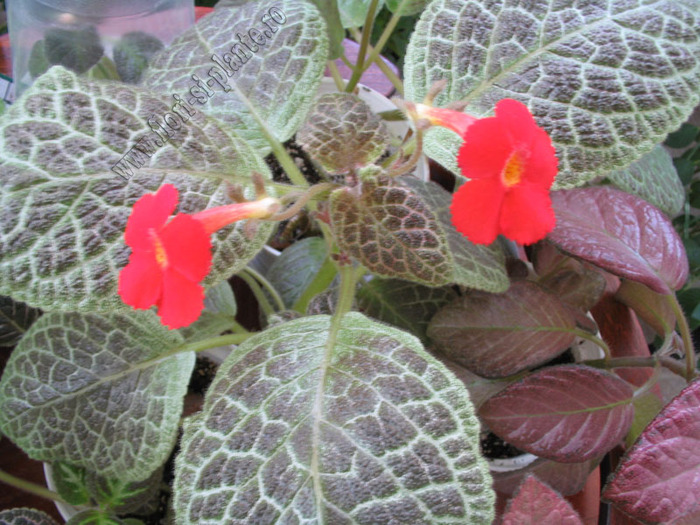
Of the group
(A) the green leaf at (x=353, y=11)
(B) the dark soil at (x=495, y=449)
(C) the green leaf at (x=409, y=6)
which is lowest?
(B) the dark soil at (x=495, y=449)

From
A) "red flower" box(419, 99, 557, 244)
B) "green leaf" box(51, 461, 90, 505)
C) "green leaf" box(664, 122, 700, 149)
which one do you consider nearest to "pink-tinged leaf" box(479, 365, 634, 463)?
"red flower" box(419, 99, 557, 244)

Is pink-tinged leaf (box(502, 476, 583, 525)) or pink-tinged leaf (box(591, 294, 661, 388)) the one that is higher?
pink-tinged leaf (box(502, 476, 583, 525))

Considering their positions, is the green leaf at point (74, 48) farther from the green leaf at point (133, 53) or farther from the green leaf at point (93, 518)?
the green leaf at point (93, 518)

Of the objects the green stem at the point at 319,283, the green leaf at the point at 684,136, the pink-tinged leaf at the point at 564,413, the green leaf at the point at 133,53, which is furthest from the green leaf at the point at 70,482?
the green leaf at the point at 684,136

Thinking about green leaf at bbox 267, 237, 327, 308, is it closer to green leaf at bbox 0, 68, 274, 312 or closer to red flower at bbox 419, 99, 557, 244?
green leaf at bbox 0, 68, 274, 312

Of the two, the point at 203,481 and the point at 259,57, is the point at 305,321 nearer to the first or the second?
the point at 203,481

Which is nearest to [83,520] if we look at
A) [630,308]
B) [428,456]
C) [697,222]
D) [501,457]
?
[428,456]
